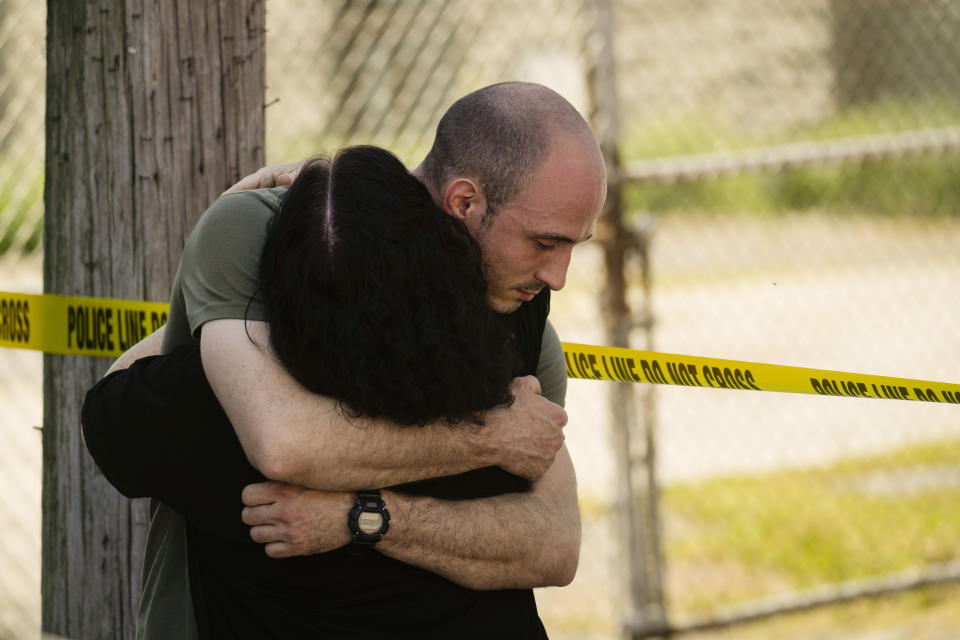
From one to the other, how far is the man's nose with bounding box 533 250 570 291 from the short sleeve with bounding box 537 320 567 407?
169mm

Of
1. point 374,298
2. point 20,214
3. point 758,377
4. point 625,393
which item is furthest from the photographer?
point 20,214

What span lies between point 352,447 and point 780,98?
4.88 meters

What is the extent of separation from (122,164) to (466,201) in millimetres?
983

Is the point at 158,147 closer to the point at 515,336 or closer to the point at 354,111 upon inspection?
the point at 515,336

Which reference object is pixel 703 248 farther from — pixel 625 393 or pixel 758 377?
pixel 758 377

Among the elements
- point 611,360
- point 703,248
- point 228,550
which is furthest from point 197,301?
point 703,248

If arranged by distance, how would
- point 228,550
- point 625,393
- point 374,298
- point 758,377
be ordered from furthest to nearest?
point 625,393 → point 758,377 → point 228,550 → point 374,298

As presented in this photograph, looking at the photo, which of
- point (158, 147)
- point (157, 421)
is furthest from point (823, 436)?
point (157, 421)

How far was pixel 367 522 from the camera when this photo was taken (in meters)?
1.76

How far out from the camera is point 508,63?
15.1 feet

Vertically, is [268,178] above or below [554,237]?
above

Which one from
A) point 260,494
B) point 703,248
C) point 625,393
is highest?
point 260,494

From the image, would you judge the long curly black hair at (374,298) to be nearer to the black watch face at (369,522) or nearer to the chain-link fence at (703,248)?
the black watch face at (369,522)

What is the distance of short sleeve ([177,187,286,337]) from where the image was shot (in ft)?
5.82
